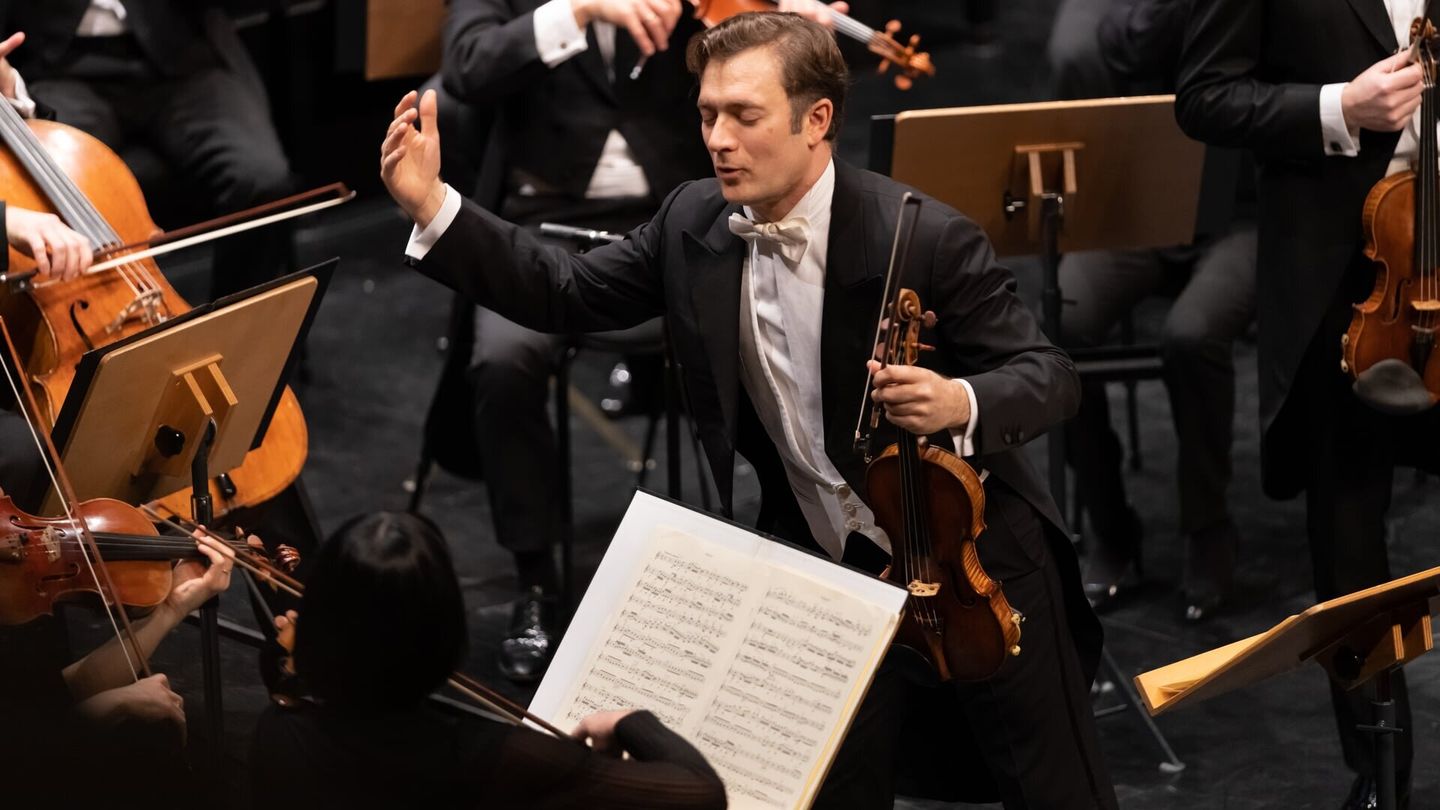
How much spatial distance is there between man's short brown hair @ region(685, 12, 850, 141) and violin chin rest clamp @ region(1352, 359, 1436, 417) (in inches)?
39.7

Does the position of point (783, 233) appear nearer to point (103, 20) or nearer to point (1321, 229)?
point (1321, 229)

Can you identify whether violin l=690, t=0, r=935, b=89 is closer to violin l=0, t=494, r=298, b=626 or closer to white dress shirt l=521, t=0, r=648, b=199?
white dress shirt l=521, t=0, r=648, b=199

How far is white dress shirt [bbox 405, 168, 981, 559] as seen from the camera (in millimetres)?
2627

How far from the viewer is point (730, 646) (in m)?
2.24

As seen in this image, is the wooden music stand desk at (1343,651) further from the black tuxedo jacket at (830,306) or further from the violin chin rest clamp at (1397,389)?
the violin chin rest clamp at (1397,389)

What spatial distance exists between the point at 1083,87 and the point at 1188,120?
3.75ft

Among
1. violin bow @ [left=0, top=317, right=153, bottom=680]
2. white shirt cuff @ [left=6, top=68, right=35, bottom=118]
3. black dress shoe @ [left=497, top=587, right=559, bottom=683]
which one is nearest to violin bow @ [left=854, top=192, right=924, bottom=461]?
violin bow @ [left=0, top=317, right=153, bottom=680]

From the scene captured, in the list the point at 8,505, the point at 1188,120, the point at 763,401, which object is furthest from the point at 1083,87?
the point at 8,505

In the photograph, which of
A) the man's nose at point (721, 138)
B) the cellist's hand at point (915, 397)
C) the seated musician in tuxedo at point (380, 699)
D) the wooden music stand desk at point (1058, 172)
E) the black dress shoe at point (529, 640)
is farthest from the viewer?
the black dress shoe at point (529, 640)

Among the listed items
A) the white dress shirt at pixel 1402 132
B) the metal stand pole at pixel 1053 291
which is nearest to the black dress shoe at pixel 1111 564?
the metal stand pole at pixel 1053 291

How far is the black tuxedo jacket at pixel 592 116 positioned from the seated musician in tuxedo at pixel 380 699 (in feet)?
7.25

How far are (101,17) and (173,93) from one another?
0.25 m

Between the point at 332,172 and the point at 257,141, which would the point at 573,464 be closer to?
the point at 257,141

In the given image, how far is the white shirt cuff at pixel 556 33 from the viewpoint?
3.72 metres
